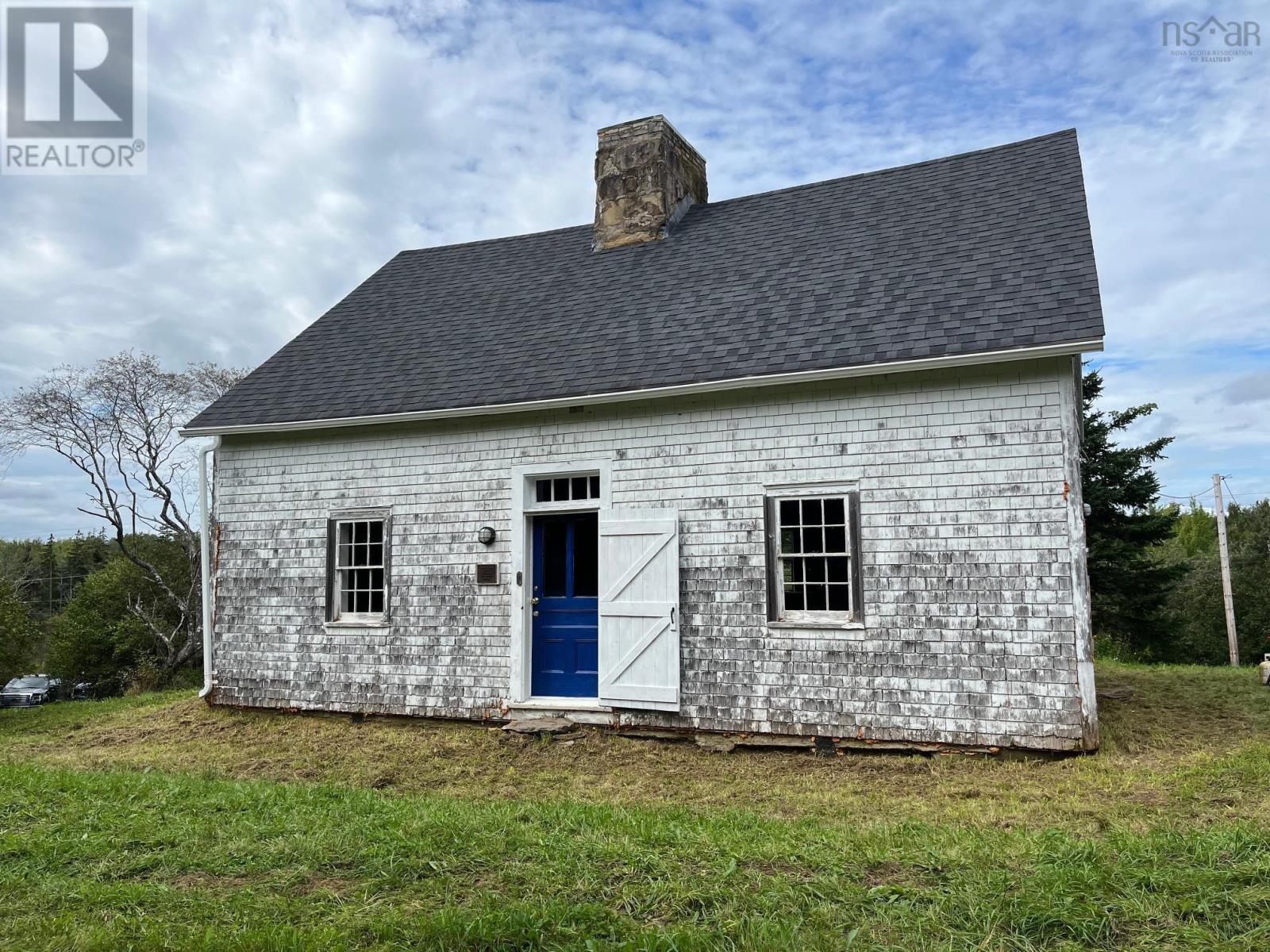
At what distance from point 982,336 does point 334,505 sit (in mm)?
7106

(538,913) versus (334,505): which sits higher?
(334,505)

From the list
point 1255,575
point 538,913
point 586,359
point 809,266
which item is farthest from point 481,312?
point 1255,575

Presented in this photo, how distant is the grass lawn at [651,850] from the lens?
11.5 ft

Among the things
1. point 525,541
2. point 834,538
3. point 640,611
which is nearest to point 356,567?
point 525,541

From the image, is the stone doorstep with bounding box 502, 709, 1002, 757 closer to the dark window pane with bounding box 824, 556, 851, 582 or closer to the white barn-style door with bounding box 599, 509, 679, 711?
the white barn-style door with bounding box 599, 509, 679, 711

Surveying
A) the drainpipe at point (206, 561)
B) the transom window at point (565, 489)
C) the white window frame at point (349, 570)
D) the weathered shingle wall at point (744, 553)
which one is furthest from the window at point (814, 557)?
the drainpipe at point (206, 561)

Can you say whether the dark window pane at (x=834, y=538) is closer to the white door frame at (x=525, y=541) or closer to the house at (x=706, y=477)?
the house at (x=706, y=477)

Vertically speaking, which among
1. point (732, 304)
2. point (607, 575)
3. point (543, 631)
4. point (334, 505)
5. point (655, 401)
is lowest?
point (543, 631)

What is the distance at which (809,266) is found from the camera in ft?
31.7

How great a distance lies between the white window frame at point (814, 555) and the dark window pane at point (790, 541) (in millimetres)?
49

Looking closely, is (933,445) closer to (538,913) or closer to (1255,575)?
(538,913)

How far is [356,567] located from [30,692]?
2180cm

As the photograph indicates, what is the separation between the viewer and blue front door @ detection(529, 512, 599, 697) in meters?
9.11

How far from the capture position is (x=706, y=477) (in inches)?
334
